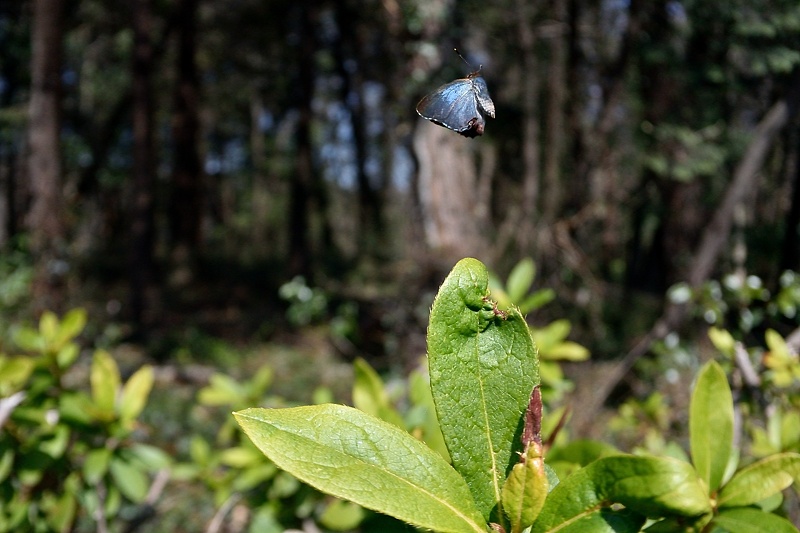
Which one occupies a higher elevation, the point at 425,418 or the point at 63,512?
the point at 425,418

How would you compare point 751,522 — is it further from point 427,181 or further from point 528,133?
point 528,133

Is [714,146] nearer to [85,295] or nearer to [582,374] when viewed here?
[582,374]

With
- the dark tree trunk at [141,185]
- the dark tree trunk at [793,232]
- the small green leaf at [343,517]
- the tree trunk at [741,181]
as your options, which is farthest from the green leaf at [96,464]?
the dark tree trunk at [141,185]

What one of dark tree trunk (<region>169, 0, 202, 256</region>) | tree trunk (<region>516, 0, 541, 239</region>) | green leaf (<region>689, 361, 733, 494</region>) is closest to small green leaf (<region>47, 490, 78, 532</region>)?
green leaf (<region>689, 361, 733, 494</region>)

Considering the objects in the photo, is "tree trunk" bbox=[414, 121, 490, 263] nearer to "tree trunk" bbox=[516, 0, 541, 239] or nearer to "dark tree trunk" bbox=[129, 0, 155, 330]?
"tree trunk" bbox=[516, 0, 541, 239]

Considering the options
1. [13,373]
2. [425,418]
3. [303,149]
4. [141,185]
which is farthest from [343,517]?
[303,149]

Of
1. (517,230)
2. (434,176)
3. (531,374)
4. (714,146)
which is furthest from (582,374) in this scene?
(531,374)
